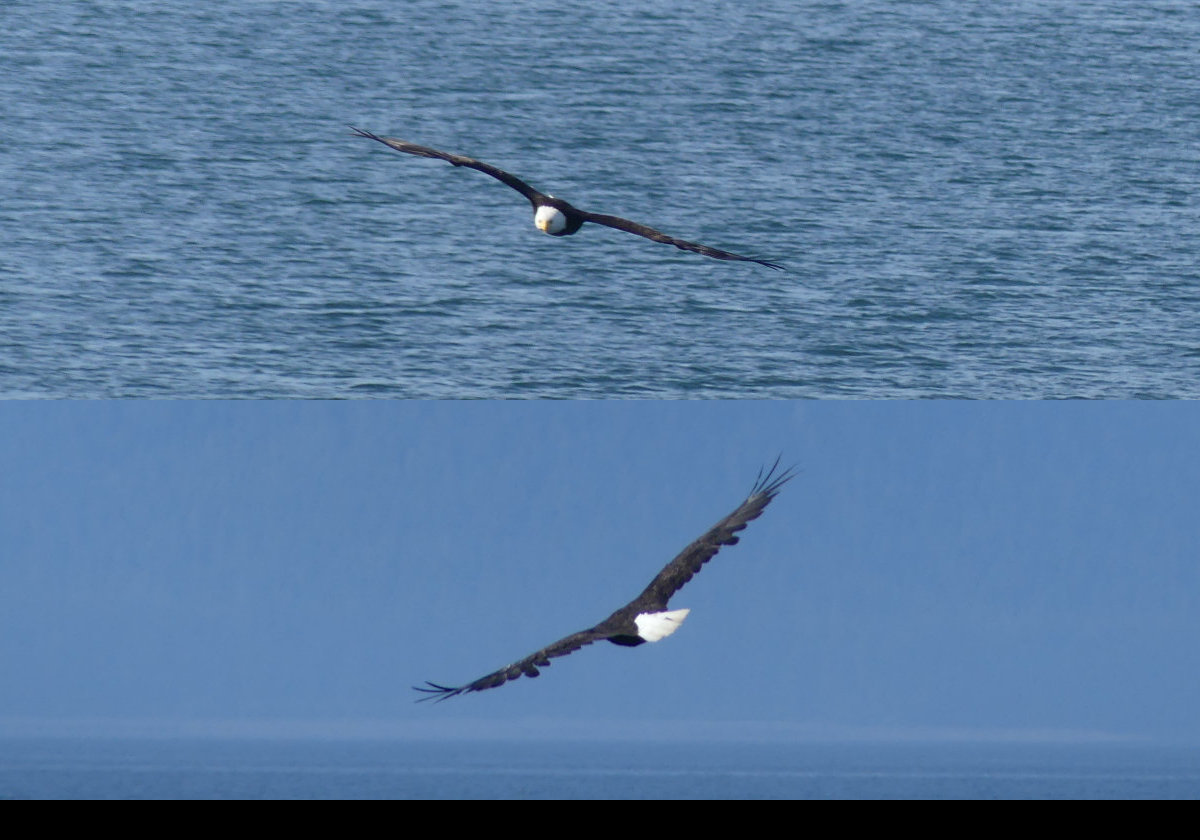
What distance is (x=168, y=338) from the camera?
1662 cm

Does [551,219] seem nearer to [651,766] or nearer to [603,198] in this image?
[651,766]

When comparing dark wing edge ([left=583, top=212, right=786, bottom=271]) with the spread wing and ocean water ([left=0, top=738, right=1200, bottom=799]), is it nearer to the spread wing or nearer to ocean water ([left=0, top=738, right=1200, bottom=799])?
the spread wing

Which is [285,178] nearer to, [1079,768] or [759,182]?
[759,182]

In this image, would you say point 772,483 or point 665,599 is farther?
point 772,483

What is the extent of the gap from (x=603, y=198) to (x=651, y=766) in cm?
1142

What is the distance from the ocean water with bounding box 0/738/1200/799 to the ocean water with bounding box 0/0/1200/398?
21.5ft

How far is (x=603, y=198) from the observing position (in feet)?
63.8

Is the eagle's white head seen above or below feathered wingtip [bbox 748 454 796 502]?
above

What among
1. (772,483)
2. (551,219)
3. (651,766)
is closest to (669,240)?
(551,219)

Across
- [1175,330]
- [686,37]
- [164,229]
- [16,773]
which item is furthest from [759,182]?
[16,773]

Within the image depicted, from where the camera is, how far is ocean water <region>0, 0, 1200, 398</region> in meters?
16.3

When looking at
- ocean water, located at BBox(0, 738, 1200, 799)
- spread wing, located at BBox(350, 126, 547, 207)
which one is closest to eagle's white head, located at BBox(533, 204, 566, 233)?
spread wing, located at BBox(350, 126, 547, 207)

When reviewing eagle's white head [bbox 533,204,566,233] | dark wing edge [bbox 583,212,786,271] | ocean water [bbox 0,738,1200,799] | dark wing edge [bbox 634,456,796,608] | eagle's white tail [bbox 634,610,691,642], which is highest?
dark wing edge [bbox 583,212,786,271]

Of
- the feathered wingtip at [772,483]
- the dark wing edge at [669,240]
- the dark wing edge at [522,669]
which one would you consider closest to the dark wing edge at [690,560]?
the feathered wingtip at [772,483]
